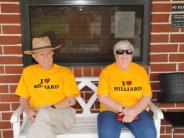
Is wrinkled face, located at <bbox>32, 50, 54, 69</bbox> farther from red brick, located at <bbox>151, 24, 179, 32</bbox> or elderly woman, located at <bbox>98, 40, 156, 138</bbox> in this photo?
red brick, located at <bbox>151, 24, 179, 32</bbox>

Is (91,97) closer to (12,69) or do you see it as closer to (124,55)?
(124,55)

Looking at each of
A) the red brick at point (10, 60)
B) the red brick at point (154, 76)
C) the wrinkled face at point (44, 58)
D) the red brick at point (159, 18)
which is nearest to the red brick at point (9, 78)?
the red brick at point (10, 60)

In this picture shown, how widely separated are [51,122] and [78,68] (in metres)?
0.78

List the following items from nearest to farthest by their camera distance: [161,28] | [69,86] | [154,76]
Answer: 1. [69,86]
2. [161,28]
3. [154,76]

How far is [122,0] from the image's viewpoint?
3.50 m

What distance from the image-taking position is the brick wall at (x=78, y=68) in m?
3.47

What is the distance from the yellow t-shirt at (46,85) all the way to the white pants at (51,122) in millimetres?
156

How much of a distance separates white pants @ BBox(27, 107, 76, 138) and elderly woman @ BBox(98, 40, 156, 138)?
288 millimetres

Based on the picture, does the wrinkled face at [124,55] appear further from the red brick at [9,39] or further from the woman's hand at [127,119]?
the red brick at [9,39]

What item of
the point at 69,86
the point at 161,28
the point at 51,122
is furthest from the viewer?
the point at 161,28

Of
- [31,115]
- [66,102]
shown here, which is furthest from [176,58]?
[31,115]

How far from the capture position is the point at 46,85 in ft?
10.6

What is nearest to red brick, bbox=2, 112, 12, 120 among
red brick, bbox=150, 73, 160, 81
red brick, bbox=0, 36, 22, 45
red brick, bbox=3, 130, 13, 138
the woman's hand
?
red brick, bbox=3, 130, 13, 138

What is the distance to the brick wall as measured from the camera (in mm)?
3473
